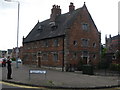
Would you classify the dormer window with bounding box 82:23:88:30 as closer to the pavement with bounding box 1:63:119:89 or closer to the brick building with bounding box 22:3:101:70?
the brick building with bounding box 22:3:101:70

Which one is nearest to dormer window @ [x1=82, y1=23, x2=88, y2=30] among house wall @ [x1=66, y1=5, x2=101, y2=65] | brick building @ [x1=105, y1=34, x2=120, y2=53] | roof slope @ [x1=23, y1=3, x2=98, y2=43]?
house wall @ [x1=66, y1=5, x2=101, y2=65]

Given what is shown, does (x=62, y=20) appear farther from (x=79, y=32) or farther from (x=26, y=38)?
(x=26, y=38)

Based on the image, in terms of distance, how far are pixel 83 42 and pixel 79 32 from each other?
208cm

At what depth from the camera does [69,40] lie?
36.1 m

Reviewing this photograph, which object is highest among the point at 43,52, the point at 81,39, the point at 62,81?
the point at 81,39

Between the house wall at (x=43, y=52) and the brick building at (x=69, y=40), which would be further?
the house wall at (x=43, y=52)

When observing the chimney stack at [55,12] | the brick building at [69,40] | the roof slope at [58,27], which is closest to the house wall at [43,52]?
the brick building at [69,40]

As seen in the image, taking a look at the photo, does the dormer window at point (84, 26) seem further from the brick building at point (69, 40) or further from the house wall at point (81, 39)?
the house wall at point (81, 39)

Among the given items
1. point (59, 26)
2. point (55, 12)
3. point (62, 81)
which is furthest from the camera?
point (55, 12)

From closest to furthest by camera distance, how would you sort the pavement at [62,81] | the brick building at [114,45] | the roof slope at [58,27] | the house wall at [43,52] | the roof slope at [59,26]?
the pavement at [62,81]
the house wall at [43,52]
the roof slope at [59,26]
the roof slope at [58,27]
the brick building at [114,45]

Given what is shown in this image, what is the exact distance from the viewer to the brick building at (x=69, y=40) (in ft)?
119

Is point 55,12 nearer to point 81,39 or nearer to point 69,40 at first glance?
point 81,39

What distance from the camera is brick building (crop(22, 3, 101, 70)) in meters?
36.2

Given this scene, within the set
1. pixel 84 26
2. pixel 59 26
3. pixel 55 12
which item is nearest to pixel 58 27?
pixel 59 26
